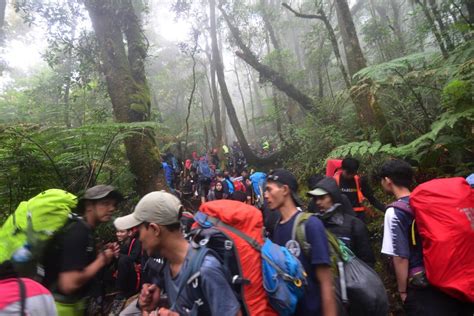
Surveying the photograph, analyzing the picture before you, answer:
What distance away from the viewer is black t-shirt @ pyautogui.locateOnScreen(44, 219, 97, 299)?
233cm

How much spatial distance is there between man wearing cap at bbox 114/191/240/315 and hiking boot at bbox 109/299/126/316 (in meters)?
2.34

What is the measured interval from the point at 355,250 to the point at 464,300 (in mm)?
1051

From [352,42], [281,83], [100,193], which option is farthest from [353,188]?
[281,83]

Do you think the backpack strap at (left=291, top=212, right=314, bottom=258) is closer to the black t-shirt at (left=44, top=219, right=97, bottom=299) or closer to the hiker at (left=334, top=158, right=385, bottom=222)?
the black t-shirt at (left=44, top=219, right=97, bottom=299)

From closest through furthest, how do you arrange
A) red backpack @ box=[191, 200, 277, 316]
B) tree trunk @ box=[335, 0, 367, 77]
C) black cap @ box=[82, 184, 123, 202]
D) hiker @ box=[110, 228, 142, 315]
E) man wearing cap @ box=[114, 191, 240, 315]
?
1. man wearing cap @ box=[114, 191, 240, 315]
2. red backpack @ box=[191, 200, 277, 316]
3. black cap @ box=[82, 184, 123, 202]
4. hiker @ box=[110, 228, 142, 315]
5. tree trunk @ box=[335, 0, 367, 77]

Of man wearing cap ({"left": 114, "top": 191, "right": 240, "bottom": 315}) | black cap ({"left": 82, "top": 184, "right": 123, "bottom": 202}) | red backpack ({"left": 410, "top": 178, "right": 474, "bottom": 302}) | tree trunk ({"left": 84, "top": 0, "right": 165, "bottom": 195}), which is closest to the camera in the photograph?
man wearing cap ({"left": 114, "top": 191, "right": 240, "bottom": 315})


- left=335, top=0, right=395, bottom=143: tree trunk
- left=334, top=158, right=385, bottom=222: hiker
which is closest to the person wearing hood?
left=334, top=158, right=385, bottom=222: hiker

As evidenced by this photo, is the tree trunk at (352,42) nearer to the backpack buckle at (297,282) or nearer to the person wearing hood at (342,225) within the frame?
the person wearing hood at (342,225)

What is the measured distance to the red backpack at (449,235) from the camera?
6.74 feet

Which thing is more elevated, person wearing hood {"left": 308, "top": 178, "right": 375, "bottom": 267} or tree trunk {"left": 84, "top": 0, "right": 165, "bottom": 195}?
tree trunk {"left": 84, "top": 0, "right": 165, "bottom": 195}

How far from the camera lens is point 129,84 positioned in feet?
20.3

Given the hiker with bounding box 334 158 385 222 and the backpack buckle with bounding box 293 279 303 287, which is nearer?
the backpack buckle with bounding box 293 279 303 287

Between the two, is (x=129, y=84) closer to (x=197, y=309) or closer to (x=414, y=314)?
(x=197, y=309)

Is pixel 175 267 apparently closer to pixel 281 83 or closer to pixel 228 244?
pixel 228 244
